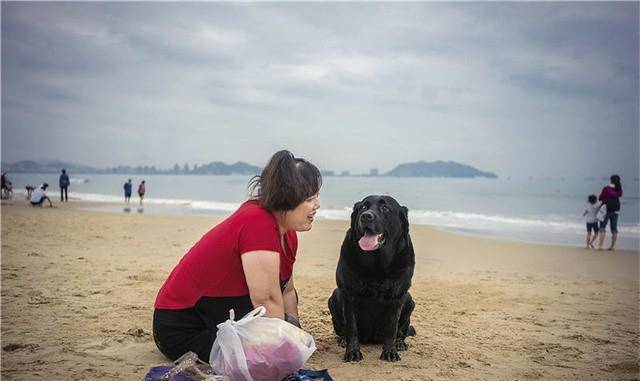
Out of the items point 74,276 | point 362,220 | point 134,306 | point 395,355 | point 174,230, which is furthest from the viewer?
point 174,230

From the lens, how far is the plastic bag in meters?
3.15

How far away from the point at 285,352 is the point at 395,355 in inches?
60.0

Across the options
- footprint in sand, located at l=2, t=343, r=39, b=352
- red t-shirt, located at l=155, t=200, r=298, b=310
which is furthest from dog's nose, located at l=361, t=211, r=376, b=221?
footprint in sand, located at l=2, t=343, r=39, b=352

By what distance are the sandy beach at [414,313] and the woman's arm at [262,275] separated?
105 centimetres

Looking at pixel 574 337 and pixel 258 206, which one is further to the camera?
pixel 574 337

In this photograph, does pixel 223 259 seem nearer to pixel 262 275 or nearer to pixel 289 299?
pixel 262 275

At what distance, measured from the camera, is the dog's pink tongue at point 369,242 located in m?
4.00

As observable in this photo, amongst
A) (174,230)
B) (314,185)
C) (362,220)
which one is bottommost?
(174,230)

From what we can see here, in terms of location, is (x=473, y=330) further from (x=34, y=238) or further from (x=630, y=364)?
(x=34, y=238)

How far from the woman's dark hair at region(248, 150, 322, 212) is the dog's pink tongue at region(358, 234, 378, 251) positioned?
2.31 feet

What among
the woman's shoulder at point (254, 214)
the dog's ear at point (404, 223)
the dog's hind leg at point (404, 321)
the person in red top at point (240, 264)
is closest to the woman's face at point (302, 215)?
the person in red top at point (240, 264)

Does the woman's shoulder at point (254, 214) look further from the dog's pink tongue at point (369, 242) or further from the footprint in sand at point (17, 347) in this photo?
the footprint in sand at point (17, 347)

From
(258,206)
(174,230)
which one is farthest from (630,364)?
(174,230)

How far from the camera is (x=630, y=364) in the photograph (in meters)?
4.38
